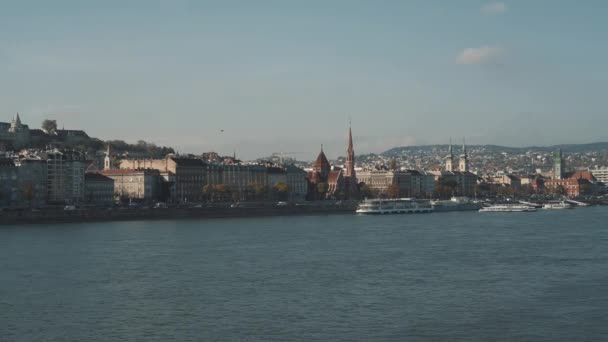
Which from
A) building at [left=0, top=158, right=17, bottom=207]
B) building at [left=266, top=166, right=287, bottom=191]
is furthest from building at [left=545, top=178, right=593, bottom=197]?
building at [left=0, top=158, right=17, bottom=207]

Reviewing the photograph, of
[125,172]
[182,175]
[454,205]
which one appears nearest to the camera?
[125,172]

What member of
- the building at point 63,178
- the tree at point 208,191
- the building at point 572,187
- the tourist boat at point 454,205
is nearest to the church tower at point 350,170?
the tourist boat at point 454,205

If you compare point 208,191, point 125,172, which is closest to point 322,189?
point 208,191

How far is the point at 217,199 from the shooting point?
79812 mm

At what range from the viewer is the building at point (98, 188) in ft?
247

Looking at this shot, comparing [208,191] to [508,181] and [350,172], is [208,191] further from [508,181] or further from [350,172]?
[508,181]

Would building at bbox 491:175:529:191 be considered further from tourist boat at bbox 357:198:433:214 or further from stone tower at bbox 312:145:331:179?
tourist boat at bbox 357:198:433:214

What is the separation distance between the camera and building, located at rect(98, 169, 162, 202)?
7712 cm

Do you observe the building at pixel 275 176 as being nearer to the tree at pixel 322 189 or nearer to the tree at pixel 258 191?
the tree at pixel 322 189

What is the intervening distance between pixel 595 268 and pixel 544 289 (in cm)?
493

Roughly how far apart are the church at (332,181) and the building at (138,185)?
22.7m

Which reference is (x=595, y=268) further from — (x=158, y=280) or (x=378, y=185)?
(x=378, y=185)

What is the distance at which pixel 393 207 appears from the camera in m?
80.1

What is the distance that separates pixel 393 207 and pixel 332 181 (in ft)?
73.4
